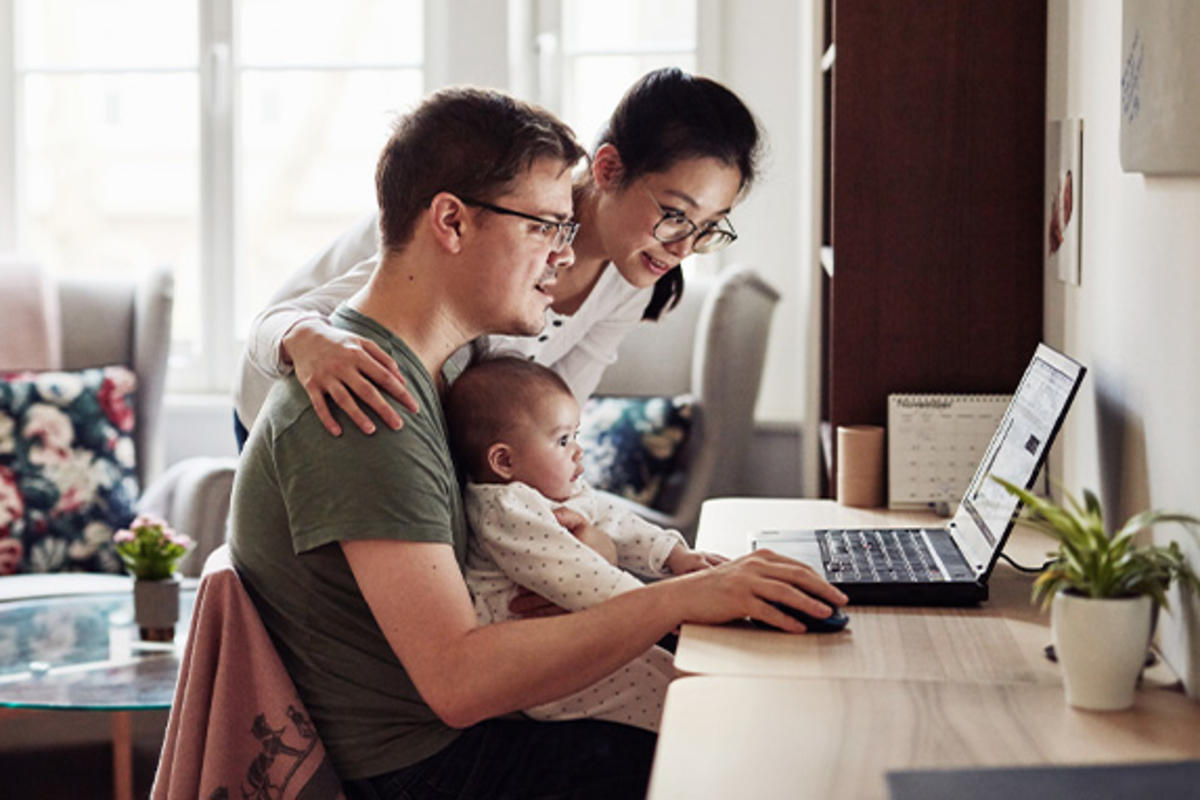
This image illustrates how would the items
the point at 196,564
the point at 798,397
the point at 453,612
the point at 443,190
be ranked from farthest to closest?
the point at 798,397 → the point at 196,564 → the point at 443,190 → the point at 453,612

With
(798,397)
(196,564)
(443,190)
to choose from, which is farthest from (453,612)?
(798,397)

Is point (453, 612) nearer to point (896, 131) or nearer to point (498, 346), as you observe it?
point (498, 346)

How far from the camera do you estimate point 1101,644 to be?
1.24 metres

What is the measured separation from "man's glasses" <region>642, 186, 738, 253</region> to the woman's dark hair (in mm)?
55

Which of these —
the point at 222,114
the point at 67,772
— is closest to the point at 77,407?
the point at 67,772

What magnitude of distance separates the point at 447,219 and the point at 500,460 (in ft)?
0.95

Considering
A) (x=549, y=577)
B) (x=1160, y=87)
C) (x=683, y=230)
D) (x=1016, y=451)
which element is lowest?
(x=549, y=577)

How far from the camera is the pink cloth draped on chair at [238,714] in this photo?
1500 mm

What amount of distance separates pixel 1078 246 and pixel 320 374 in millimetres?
1031

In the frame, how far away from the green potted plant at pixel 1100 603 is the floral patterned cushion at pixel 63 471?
2.71 meters

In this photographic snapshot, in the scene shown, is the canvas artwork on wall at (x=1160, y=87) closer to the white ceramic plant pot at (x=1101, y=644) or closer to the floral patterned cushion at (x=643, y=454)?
the white ceramic plant pot at (x=1101, y=644)

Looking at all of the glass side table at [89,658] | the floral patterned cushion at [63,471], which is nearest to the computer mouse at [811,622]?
the glass side table at [89,658]

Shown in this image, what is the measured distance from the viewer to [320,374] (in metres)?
1.49

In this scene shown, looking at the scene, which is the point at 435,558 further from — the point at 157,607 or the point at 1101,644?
the point at 157,607
